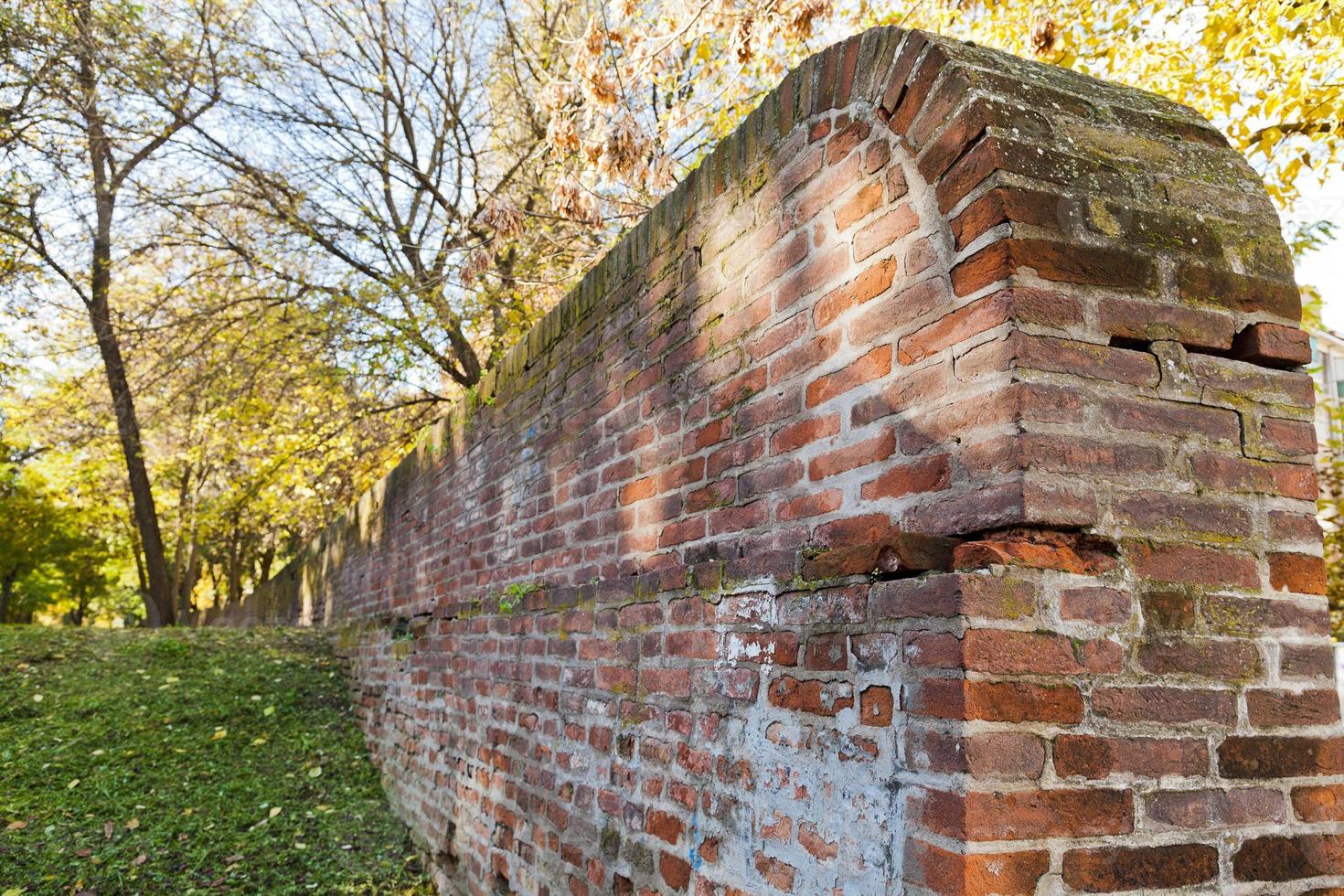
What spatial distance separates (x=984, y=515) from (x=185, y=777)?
20.2 feet

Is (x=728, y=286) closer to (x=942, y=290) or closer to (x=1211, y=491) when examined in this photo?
(x=942, y=290)

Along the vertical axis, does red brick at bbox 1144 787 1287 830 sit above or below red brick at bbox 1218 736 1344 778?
below

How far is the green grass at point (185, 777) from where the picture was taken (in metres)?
4.82

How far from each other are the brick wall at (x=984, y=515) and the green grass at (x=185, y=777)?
3.40 m

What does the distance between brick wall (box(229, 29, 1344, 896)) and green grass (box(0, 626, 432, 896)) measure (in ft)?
11.1

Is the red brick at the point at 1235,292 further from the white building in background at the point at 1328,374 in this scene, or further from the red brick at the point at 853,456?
the white building in background at the point at 1328,374

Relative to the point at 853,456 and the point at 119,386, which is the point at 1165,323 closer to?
the point at 853,456

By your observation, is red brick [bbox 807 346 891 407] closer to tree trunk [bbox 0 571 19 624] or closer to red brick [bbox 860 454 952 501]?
red brick [bbox 860 454 952 501]

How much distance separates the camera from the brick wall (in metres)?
1.57

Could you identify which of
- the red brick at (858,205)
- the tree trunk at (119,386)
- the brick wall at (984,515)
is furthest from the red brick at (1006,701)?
the tree trunk at (119,386)

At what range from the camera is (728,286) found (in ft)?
8.32

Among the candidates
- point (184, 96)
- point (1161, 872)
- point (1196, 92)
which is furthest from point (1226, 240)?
point (184, 96)

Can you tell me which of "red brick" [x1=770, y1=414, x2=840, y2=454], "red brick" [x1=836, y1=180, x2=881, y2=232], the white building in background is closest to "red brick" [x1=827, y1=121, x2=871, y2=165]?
"red brick" [x1=836, y1=180, x2=881, y2=232]

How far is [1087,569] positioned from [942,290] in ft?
1.96
